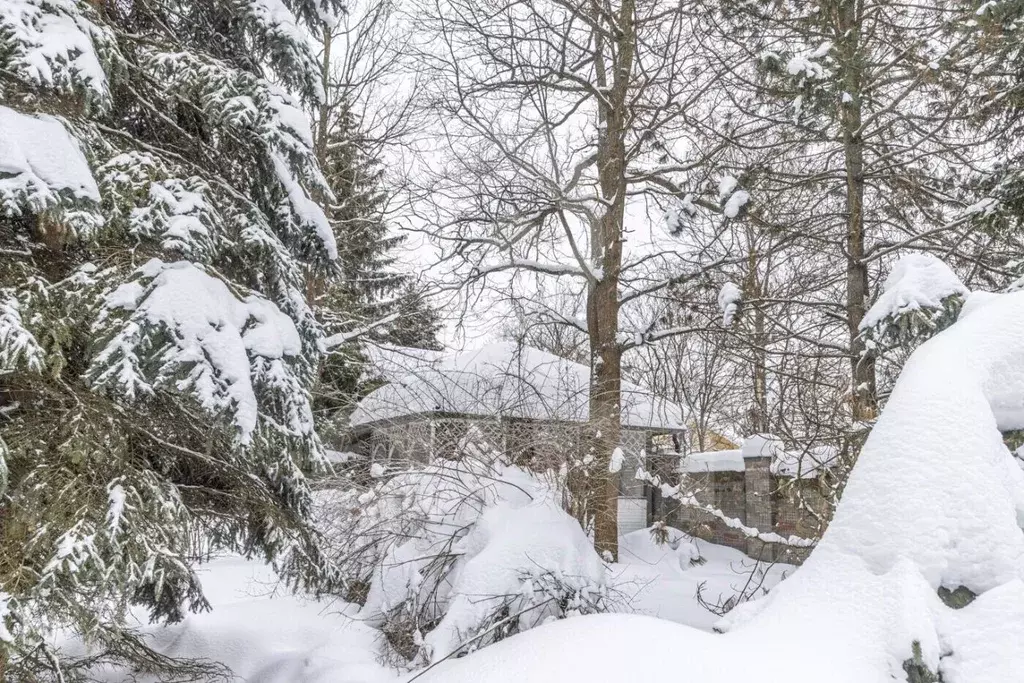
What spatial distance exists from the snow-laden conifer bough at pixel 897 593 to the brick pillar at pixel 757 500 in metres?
7.71

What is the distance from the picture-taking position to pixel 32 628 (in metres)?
3.57

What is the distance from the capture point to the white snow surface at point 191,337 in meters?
3.61

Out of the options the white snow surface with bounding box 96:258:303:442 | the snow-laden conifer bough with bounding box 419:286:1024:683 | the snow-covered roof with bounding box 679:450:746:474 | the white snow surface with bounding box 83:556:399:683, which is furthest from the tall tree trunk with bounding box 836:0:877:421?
the white snow surface with bounding box 83:556:399:683

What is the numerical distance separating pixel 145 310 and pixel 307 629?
14.3 feet

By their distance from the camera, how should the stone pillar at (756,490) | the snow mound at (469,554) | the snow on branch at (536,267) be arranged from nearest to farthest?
the snow mound at (469,554)
the snow on branch at (536,267)
the stone pillar at (756,490)

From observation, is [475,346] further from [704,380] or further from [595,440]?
[595,440]

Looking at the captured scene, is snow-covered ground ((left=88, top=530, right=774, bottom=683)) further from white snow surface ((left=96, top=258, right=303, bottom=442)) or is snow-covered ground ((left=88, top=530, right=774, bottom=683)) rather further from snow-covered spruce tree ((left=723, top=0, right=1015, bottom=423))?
snow-covered spruce tree ((left=723, top=0, right=1015, bottom=423))

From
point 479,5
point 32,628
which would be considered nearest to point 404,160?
point 479,5

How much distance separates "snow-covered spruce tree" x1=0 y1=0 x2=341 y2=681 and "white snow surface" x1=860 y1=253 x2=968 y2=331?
140 inches

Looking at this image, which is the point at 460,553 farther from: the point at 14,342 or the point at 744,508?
the point at 744,508

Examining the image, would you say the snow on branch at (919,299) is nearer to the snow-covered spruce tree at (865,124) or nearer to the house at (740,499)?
the snow-covered spruce tree at (865,124)

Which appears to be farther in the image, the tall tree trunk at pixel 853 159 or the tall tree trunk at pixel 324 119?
the tall tree trunk at pixel 324 119

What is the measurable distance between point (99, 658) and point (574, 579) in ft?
12.2

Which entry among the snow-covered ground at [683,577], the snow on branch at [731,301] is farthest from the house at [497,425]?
the snow on branch at [731,301]
